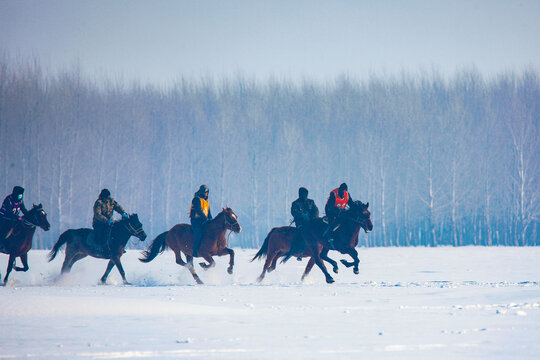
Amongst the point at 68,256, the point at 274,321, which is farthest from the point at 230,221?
the point at 274,321

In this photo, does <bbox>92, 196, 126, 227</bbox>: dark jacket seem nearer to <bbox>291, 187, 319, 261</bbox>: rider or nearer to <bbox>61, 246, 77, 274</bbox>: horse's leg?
<bbox>61, 246, 77, 274</bbox>: horse's leg

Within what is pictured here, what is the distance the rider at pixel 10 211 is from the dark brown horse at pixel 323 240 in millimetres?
4808

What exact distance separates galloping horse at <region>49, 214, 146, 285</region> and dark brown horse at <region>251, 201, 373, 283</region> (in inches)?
104

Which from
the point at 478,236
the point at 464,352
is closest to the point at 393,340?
the point at 464,352

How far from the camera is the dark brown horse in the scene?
47.2ft

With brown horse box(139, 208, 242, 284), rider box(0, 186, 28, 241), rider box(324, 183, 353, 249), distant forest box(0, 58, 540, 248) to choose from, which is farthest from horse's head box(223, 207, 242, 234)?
distant forest box(0, 58, 540, 248)

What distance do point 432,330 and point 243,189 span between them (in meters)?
39.5

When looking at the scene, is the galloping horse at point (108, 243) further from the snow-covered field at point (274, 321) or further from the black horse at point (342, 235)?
the black horse at point (342, 235)

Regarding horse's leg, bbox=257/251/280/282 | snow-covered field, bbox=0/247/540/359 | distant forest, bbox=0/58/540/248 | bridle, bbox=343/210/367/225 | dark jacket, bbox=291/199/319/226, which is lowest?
snow-covered field, bbox=0/247/540/359

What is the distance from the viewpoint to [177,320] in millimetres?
9086

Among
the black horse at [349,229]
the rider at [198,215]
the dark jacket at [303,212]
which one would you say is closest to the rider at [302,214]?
the dark jacket at [303,212]

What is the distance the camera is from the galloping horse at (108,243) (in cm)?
1477

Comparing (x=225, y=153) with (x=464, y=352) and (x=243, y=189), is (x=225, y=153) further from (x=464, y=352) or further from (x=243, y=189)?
(x=464, y=352)

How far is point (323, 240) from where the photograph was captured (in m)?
14.6
